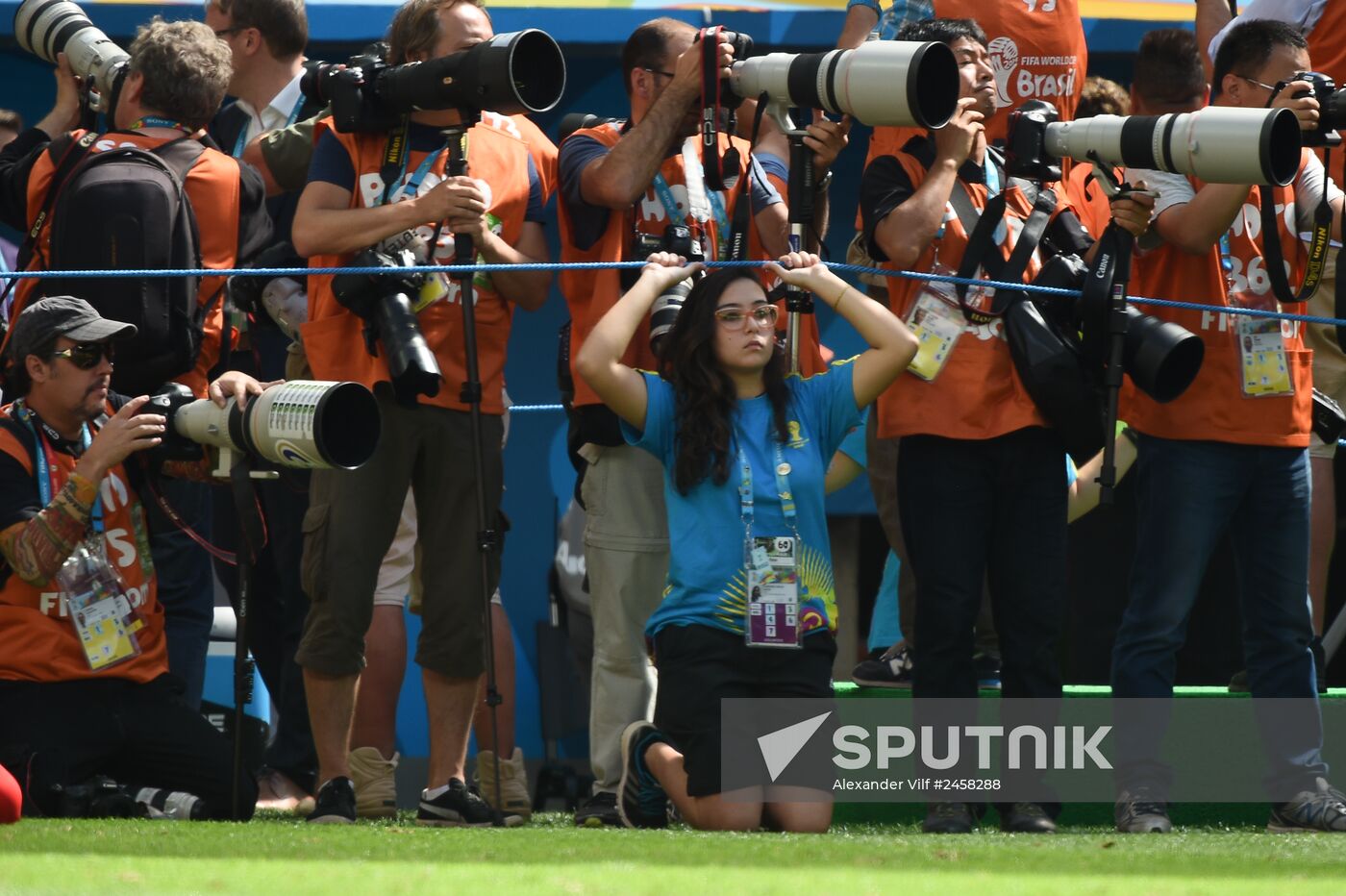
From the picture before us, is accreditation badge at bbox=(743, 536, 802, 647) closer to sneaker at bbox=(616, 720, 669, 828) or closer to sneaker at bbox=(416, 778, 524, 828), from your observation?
sneaker at bbox=(616, 720, 669, 828)

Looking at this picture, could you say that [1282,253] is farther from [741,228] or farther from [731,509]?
[731,509]

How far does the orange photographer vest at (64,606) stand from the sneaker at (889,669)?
6.32 feet

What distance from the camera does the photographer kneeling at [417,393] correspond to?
4.91 metres

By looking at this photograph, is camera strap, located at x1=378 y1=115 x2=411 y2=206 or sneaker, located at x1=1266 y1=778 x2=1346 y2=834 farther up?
camera strap, located at x1=378 y1=115 x2=411 y2=206

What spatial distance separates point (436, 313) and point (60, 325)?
89cm

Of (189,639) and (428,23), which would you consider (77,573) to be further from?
(428,23)

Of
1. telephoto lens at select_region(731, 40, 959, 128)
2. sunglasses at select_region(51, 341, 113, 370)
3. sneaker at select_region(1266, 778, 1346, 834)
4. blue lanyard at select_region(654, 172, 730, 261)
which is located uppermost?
telephoto lens at select_region(731, 40, 959, 128)

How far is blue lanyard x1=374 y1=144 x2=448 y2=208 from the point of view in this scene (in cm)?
509

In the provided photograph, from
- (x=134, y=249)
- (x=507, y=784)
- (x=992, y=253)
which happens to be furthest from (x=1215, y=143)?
(x=134, y=249)

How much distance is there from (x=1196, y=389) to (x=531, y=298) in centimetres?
168

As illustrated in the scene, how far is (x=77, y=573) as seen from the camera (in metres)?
4.97

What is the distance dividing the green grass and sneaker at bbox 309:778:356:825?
0.12 meters

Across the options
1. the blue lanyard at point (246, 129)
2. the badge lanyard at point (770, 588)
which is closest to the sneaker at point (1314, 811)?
the badge lanyard at point (770, 588)

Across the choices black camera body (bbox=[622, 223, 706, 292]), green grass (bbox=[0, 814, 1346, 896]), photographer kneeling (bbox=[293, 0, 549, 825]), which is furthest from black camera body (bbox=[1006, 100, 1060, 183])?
green grass (bbox=[0, 814, 1346, 896])
